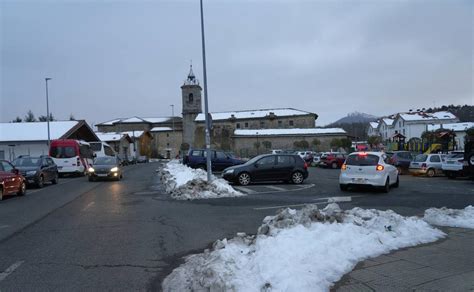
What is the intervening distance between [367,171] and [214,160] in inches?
658

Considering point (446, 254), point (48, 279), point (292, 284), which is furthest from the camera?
point (446, 254)

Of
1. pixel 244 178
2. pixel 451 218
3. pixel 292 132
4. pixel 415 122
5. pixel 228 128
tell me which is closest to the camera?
pixel 451 218

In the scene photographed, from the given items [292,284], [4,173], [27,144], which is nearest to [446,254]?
[292,284]

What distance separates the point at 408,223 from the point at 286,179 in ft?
40.0

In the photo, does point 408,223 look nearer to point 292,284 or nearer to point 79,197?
point 292,284

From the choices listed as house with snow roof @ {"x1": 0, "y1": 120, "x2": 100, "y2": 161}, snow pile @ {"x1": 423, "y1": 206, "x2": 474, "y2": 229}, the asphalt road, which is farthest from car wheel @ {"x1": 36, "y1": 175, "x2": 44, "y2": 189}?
house with snow roof @ {"x1": 0, "y1": 120, "x2": 100, "y2": 161}

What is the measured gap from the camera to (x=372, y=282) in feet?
17.0

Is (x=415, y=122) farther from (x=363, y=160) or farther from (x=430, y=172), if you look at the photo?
(x=363, y=160)

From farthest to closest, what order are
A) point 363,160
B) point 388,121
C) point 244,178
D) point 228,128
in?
point 388,121 → point 228,128 → point 244,178 → point 363,160

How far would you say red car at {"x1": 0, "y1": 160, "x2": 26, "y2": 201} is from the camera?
15.4 m

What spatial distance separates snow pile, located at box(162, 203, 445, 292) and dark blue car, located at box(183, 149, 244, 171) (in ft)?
74.3

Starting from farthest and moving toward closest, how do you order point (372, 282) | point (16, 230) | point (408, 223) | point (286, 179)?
point (286, 179) < point (16, 230) < point (408, 223) < point (372, 282)

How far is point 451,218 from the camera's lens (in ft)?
29.1

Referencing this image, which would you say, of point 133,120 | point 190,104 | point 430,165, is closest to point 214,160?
point 430,165
